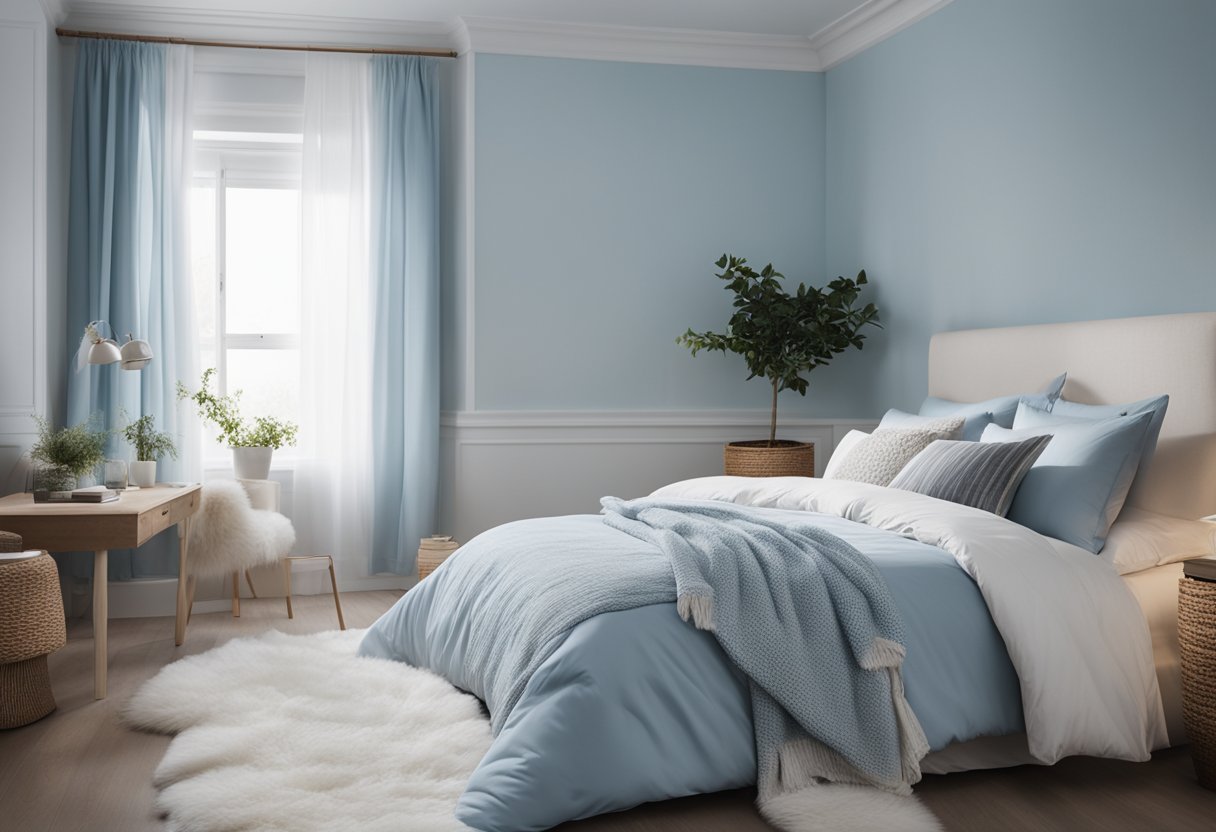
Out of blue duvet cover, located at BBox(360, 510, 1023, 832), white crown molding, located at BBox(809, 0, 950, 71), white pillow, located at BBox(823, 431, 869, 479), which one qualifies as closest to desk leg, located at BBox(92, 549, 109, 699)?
blue duvet cover, located at BBox(360, 510, 1023, 832)

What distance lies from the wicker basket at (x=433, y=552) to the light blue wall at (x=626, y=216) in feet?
2.45

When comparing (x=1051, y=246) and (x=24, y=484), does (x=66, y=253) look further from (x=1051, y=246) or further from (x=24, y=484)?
(x=1051, y=246)

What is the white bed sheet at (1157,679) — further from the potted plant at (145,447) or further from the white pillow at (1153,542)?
the potted plant at (145,447)

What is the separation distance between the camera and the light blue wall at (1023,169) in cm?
341

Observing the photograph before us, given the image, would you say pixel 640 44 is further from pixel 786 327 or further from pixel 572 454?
pixel 572 454

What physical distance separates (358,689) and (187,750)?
0.59 metres

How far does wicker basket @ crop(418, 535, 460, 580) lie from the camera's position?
476cm

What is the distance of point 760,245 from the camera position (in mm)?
5562

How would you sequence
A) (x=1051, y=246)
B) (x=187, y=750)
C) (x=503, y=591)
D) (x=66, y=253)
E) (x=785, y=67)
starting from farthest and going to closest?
1. (x=785, y=67)
2. (x=66, y=253)
3. (x=1051, y=246)
4. (x=503, y=591)
5. (x=187, y=750)

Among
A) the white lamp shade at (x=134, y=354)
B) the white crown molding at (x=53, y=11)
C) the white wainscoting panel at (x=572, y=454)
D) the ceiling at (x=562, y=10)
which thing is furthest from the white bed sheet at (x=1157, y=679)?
the white crown molding at (x=53, y=11)

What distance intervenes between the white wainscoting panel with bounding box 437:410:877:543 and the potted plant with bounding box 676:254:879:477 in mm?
368

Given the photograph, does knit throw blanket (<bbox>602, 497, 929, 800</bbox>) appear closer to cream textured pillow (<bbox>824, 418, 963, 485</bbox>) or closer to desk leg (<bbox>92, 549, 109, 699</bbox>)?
cream textured pillow (<bbox>824, 418, 963, 485</bbox>)

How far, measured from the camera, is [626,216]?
540cm

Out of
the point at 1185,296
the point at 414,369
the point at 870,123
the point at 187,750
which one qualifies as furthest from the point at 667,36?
the point at 187,750
